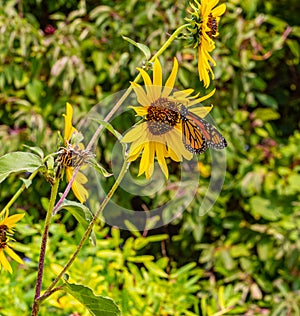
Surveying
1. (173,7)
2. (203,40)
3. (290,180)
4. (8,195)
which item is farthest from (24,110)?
(203,40)

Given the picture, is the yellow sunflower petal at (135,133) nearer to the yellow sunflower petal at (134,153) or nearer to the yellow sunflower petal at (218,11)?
the yellow sunflower petal at (134,153)

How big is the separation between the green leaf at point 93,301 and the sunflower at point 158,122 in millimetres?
151

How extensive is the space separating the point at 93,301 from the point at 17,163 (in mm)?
175

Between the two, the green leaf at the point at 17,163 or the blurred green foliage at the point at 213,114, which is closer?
the green leaf at the point at 17,163

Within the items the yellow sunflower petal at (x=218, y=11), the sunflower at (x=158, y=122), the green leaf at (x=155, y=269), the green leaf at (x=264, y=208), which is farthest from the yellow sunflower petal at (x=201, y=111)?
the green leaf at (x=264, y=208)

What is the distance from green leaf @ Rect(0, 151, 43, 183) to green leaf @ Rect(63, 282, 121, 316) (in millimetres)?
137

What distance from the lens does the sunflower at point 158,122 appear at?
25.5 inches

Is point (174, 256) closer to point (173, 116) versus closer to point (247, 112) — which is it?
point (247, 112)

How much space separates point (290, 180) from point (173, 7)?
664mm

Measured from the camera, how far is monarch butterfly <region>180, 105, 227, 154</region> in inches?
25.9

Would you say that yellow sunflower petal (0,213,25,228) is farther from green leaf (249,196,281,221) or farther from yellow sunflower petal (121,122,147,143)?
green leaf (249,196,281,221)

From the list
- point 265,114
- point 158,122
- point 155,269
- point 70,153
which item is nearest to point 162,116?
point 158,122

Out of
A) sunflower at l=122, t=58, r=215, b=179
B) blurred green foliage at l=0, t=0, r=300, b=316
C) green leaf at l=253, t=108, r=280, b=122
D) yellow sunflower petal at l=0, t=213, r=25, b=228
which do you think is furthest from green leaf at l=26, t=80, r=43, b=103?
sunflower at l=122, t=58, r=215, b=179

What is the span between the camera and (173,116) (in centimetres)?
65
